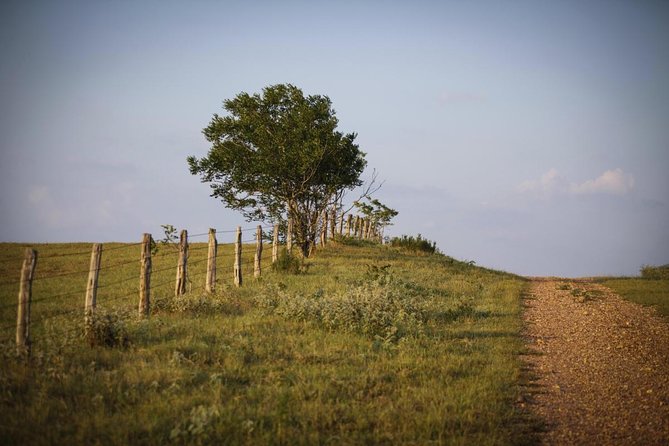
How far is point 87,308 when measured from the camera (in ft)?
35.0

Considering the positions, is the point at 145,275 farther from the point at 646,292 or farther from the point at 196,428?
the point at 646,292

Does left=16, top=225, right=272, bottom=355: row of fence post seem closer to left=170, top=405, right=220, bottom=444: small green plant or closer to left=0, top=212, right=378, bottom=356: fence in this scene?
left=0, top=212, right=378, bottom=356: fence

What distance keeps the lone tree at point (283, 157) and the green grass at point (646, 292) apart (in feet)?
54.4

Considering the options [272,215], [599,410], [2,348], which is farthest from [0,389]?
[272,215]

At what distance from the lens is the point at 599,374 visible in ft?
33.1

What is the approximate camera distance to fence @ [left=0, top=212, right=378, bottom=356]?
9008mm

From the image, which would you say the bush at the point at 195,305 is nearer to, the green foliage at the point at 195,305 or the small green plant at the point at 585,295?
the green foliage at the point at 195,305

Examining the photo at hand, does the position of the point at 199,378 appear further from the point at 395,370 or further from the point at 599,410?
the point at 599,410

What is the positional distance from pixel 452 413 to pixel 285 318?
6.50m

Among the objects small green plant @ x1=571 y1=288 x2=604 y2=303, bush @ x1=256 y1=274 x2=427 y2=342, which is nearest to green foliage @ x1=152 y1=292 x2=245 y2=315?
bush @ x1=256 y1=274 x2=427 y2=342

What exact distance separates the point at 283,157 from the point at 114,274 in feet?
36.9

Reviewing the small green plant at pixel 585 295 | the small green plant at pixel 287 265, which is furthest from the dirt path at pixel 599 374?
the small green plant at pixel 287 265

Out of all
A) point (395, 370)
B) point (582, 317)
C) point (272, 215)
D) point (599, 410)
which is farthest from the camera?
point (272, 215)

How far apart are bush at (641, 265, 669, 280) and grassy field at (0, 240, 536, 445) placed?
21.2 m
